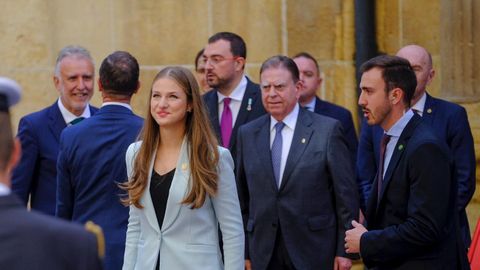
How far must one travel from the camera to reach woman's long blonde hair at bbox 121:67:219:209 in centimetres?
593

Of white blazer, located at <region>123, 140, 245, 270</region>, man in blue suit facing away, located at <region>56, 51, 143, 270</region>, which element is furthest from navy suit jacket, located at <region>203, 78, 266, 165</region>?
white blazer, located at <region>123, 140, 245, 270</region>

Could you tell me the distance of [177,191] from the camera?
5949 millimetres

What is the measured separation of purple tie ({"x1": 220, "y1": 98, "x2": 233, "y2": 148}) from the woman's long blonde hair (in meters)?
2.23

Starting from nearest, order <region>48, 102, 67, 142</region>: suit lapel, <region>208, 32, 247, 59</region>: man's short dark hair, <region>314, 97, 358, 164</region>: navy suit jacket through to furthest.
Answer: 1. <region>48, 102, 67, 142</region>: suit lapel
2. <region>208, 32, 247, 59</region>: man's short dark hair
3. <region>314, 97, 358, 164</region>: navy suit jacket

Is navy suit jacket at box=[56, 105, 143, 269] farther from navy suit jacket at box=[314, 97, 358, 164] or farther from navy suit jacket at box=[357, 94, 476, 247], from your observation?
navy suit jacket at box=[314, 97, 358, 164]

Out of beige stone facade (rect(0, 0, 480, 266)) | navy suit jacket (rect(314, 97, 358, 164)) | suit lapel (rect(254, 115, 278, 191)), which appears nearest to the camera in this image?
suit lapel (rect(254, 115, 278, 191))

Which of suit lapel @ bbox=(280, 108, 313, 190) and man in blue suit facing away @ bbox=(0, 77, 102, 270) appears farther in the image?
suit lapel @ bbox=(280, 108, 313, 190)

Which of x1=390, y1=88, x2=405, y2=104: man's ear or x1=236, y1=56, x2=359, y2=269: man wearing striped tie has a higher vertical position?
x1=390, y1=88, x2=405, y2=104: man's ear

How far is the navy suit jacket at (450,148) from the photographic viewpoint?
7703 mm

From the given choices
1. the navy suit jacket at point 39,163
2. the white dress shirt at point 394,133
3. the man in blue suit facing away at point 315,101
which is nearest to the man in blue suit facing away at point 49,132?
the navy suit jacket at point 39,163

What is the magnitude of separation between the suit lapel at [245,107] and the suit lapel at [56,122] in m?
1.26

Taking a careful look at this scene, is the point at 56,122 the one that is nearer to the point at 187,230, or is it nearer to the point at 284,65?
the point at 284,65

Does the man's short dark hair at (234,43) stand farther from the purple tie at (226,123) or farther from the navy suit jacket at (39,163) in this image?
the navy suit jacket at (39,163)

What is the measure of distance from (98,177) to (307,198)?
137 centimetres
